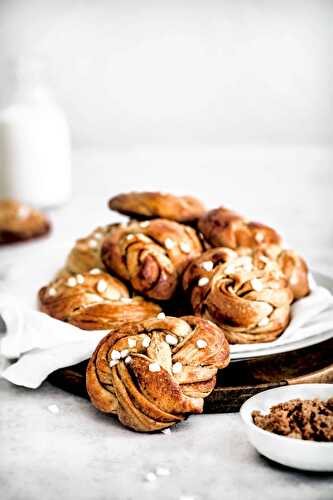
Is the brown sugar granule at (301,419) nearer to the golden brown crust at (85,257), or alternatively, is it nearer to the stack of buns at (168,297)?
the stack of buns at (168,297)

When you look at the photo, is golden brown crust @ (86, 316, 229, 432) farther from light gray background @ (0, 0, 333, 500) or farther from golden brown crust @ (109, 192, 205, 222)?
light gray background @ (0, 0, 333, 500)

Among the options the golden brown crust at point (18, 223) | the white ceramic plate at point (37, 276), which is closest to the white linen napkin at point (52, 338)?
the white ceramic plate at point (37, 276)

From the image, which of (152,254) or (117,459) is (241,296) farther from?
(117,459)

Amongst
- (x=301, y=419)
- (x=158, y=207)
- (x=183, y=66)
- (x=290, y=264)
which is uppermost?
(x=183, y=66)

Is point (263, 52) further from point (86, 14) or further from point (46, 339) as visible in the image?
point (46, 339)

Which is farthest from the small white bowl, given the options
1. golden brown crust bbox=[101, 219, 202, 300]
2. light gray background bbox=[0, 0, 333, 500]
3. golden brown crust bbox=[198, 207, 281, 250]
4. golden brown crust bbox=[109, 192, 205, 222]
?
light gray background bbox=[0, 0, 333, 500]

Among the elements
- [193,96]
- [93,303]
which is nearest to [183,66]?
[193,96]
